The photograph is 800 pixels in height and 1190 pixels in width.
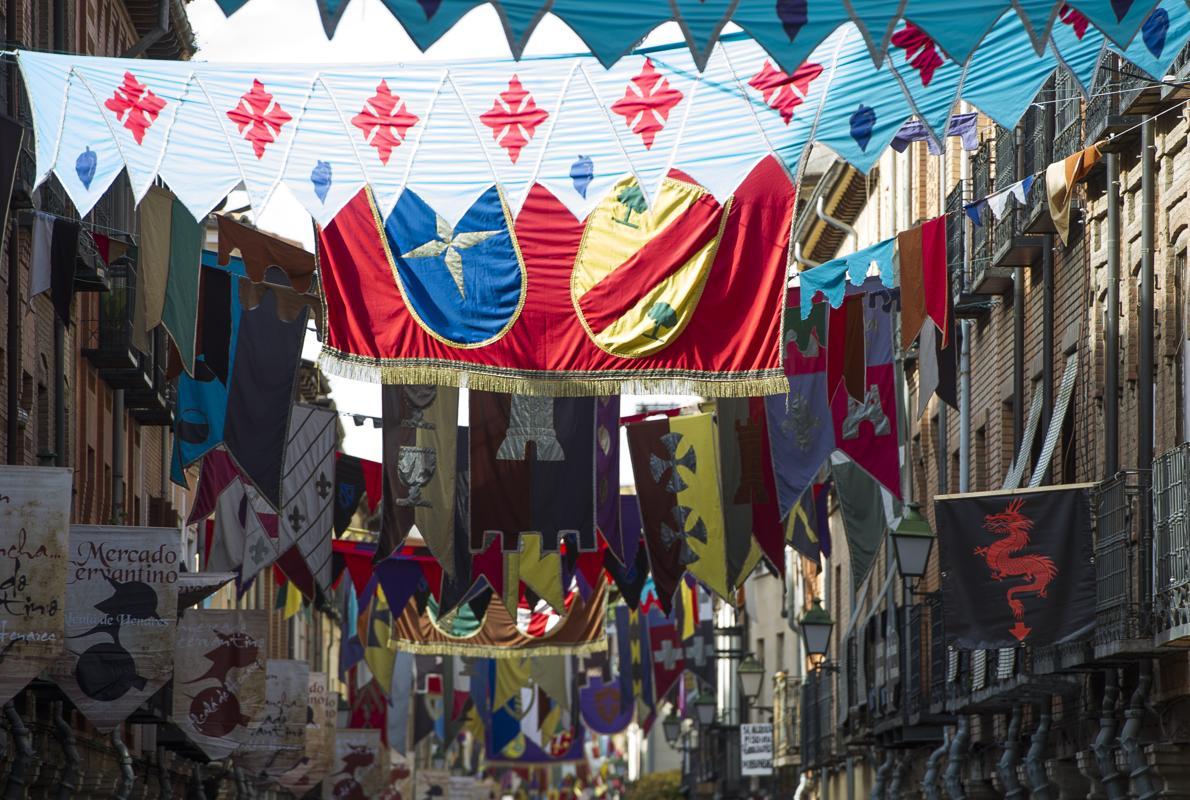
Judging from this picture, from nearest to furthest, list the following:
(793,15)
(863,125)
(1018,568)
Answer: (793,15), (863,125), (1018,568)

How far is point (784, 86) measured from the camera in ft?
52.9

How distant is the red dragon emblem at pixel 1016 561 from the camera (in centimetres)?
1878

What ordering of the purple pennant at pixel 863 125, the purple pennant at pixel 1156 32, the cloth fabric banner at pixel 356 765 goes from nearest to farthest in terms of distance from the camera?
1. the purple pennant at pixel 1156 32
2. the purple pennant at pixel 863 125
3. the cloth fabric banner at pixel 356 765

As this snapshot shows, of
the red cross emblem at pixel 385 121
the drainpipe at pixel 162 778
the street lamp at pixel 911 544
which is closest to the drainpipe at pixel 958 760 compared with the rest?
the street lamp at pixel 911 544

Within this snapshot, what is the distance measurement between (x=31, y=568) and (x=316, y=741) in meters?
23.0

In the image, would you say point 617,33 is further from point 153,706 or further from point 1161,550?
point 153,706

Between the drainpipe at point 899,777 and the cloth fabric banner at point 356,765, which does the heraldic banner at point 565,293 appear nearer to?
the drainpipe at point 899,777

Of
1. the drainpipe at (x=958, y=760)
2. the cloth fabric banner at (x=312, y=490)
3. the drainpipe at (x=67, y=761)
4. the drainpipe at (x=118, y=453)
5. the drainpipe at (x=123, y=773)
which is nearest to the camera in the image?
the cloth fabric banner at (x=312, y=490)

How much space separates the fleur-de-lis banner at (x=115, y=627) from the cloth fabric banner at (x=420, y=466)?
7.29ft

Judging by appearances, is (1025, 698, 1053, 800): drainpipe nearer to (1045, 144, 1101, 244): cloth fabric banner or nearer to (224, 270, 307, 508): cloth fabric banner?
(1045, 144, 1101, 244): cloth fabric banner

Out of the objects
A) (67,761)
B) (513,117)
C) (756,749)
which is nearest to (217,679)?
(67,761)

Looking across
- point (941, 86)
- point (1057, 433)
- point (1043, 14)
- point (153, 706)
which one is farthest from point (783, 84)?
point (153, 706)

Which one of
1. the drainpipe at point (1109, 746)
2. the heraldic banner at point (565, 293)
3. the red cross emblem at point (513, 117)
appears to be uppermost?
the red cross emblem at point (513, 117)

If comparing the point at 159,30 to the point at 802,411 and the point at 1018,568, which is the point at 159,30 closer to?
the point at 802,411
